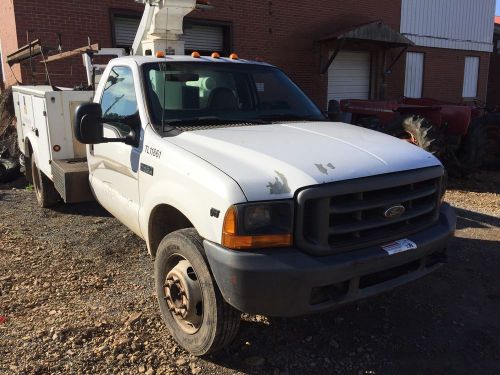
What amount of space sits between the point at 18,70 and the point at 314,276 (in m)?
10.6

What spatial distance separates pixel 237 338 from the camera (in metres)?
3.33

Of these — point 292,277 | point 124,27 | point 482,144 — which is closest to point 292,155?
point 292,277

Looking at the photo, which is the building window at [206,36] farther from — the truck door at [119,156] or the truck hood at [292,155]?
the truck hood at [292,155]

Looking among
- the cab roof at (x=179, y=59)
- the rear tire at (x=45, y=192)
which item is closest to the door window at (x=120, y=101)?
the cab roof at (x=179, y=59)

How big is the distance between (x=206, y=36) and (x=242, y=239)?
11.3 meters

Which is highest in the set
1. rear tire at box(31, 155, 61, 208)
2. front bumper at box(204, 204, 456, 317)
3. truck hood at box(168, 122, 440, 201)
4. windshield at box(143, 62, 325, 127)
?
windshield at box(143, 62, 325, 127)

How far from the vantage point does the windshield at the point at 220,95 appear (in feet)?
12.2

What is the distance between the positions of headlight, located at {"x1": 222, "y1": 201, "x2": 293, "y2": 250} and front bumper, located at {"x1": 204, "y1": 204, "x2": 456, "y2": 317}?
1.9 inches

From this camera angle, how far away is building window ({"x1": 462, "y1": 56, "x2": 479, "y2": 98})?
20.4 m

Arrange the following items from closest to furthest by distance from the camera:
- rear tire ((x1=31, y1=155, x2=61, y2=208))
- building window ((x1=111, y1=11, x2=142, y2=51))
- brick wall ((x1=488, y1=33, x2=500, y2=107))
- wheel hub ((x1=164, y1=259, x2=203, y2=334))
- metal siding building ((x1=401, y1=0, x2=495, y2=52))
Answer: wheel hub ((x1=164, y1=259, x2=203, y2=334))
rear tire ((x1=31, y1=155, x2=61, y2=208))
building window ((x1=111, y1=11, x2=142, y2=51))
metal siding building ((x1=401, y1=0, x2=495, y2=52))
brick wall ((x1=488, y1=33, x2=500, y2=107))

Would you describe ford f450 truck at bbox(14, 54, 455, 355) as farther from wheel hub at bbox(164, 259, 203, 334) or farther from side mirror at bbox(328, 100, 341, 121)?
side mirror at bbox(328, 100, 341, 121)

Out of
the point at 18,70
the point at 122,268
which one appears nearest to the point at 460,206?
the point at 122,268

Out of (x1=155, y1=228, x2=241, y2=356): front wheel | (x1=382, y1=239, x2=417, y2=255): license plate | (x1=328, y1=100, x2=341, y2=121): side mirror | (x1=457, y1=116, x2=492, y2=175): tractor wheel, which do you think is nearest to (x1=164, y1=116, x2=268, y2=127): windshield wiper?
(x1=155, y1=228, x2=241, y2=356): front wheel

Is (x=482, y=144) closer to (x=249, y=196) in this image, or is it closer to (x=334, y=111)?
(x=334, y=111)
